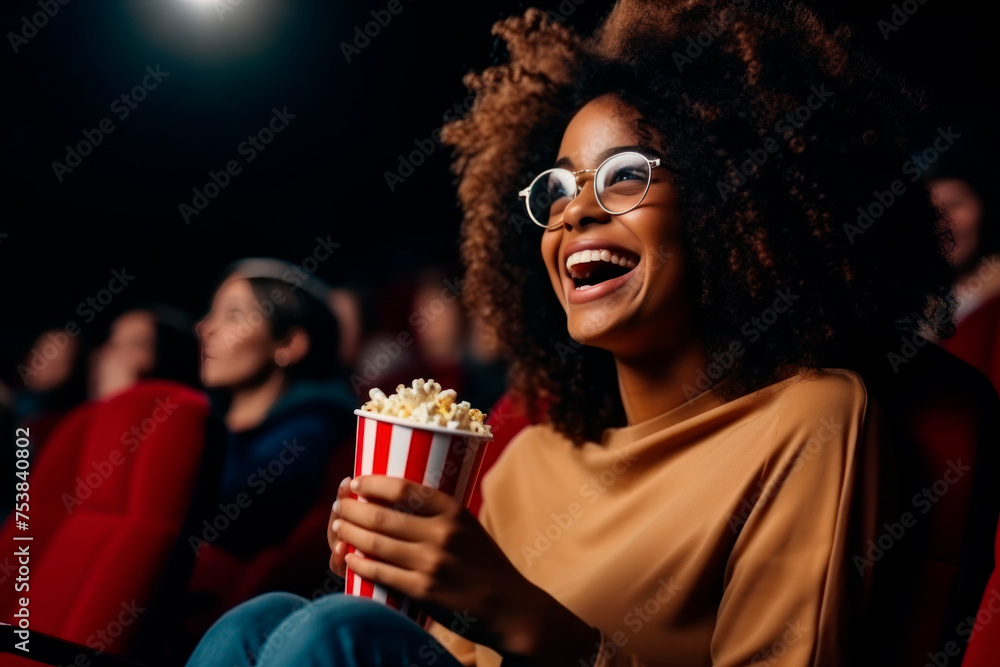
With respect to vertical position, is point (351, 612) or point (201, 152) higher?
point (201, 152)

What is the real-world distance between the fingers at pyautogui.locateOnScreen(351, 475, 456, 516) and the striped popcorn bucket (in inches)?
0.9

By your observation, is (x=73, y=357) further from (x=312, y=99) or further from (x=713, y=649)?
(x=713, y=649)

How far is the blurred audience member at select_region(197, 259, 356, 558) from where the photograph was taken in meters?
1.58

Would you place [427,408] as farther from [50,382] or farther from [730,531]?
[50,382]

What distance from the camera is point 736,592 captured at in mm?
884

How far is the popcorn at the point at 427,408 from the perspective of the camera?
0.90 m

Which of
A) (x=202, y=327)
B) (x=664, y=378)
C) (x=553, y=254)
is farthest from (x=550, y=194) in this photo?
(x=202, y=327)

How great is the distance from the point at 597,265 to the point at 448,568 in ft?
1.70

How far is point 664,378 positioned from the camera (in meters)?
1.15

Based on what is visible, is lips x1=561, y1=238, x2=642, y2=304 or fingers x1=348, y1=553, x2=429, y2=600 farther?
lips x1=561, y1=238, x2=642, y2=304

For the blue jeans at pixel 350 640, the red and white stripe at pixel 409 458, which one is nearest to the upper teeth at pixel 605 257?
the red and white stripe at pixel 409 458

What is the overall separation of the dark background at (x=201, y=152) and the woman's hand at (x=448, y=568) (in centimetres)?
89

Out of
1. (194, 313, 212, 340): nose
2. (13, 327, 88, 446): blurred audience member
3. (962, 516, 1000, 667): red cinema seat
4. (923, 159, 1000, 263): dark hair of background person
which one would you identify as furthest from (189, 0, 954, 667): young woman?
(13, 327, 88, 446): blurred audience member

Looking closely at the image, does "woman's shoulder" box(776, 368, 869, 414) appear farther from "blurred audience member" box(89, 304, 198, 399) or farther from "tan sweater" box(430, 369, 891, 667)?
"blurred audience member" box(89, 304, 198, 399)
